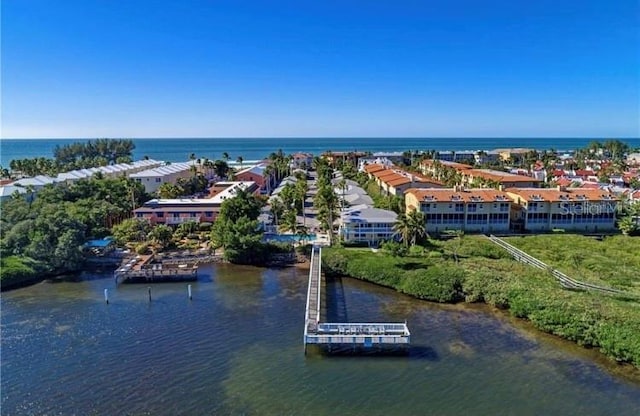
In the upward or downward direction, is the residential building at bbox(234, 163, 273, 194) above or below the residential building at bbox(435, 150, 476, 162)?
below

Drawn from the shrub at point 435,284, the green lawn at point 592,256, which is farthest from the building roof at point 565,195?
the shrub at point 435,284

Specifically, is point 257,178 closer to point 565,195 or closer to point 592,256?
point 565,195

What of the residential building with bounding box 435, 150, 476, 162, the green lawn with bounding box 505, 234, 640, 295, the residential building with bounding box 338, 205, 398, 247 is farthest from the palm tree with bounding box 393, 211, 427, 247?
the residential building with bounding box 435, 150, 476, 162

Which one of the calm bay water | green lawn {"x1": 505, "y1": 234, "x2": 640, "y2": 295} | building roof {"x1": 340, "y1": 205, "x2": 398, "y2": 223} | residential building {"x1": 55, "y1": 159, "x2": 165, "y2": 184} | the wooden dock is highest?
residential building {"x1": 55, "y1": 159, "x2": 165, "y2": 184}

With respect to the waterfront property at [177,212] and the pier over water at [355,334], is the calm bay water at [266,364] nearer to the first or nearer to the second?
the pier over water at [355,334]

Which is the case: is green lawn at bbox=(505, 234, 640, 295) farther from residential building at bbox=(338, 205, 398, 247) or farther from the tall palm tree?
residential building at bbox=(338, 205, 398, 247)

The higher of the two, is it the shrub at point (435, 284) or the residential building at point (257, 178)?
the residential building at point (257, 178)
